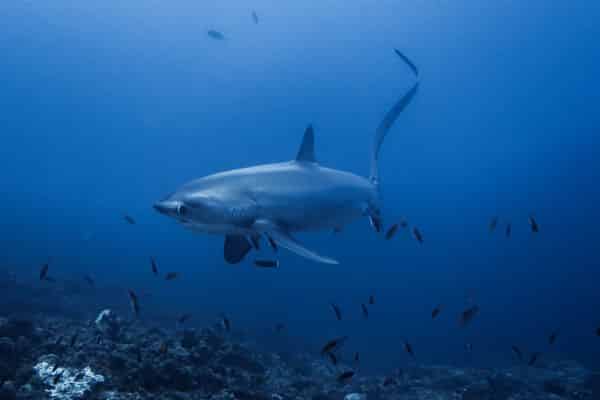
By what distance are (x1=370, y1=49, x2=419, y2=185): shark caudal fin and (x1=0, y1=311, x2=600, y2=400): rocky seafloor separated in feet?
12.5

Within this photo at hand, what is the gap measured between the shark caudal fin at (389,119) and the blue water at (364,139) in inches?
443

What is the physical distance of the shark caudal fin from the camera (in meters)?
6.90

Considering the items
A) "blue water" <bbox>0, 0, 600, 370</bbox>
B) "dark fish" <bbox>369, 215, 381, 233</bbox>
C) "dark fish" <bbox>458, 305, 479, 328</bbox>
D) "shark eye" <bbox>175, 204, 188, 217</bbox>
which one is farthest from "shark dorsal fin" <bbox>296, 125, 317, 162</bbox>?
"blue water" <bbox>0, 0, 600, 370</bbox>

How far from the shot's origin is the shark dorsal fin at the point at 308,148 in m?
5.94

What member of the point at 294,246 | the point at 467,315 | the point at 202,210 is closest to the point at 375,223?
the point at 467,315

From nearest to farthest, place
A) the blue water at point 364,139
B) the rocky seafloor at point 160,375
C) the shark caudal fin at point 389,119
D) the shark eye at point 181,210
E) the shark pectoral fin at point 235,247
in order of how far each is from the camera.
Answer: the shark eye at point 181,210
the rocky seafloor at point 160,375
the shark pectoral fin at point 235,247
the shark caudal fin at point 389,119
the blue water at point 364,139

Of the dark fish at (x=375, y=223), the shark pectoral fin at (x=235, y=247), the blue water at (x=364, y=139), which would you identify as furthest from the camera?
the blue water at (x=364, y=139)

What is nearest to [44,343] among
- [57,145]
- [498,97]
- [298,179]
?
[298,179]

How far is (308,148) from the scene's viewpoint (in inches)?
237

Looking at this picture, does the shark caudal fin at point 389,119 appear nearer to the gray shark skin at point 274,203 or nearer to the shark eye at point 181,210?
the gray shark skin at point 274,203

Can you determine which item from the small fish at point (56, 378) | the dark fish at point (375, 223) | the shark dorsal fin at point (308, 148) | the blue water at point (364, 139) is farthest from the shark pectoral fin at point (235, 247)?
the blue water at point (364, 139)

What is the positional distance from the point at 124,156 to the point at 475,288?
188999 millimetres

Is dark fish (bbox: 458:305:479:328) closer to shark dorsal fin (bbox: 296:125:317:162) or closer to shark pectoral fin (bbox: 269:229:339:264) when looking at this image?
shark pectoral fin (bbox: 269:229:339:264)

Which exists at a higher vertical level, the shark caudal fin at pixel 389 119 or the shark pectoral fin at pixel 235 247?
the shark caudal fin at pixel 389 119
